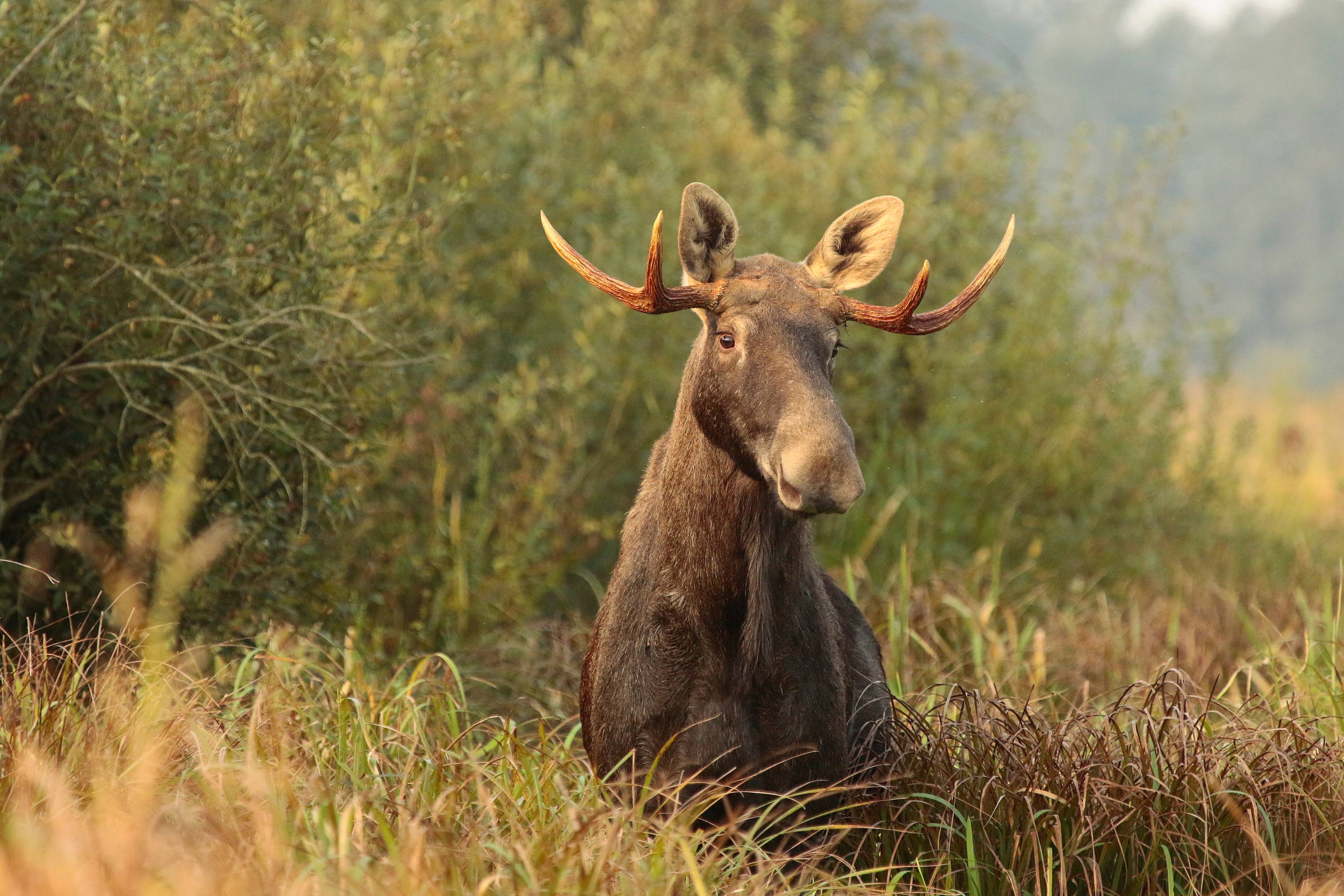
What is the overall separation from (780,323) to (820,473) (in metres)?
0.60

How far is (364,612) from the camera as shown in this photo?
637cm

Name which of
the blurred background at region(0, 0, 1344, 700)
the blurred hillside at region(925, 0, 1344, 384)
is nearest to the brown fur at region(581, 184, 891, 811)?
the blurred background at region(0, 0, 1344, 700)

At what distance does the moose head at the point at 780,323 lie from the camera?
352 centimetres

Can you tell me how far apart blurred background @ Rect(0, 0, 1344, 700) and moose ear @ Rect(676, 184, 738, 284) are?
1343 mm

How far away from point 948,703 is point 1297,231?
56.1 m

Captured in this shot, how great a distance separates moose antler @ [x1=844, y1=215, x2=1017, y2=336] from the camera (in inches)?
156

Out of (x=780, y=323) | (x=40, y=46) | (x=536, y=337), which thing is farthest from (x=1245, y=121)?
(x=40, y=46)

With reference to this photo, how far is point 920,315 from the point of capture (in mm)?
4074

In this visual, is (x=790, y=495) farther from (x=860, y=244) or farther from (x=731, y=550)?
(x=860, y=244)

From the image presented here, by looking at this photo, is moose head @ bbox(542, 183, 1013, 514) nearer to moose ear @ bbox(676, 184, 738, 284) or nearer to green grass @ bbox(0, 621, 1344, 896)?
moose ear @ bbox(676, 184, 738, 284)

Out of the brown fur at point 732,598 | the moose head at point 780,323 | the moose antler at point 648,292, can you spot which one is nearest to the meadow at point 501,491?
the brown fur at point 732,598

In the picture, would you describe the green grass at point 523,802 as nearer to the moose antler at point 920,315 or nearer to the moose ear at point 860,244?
the moose antler at point 920,315

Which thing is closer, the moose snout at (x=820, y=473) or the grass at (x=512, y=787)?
the grass at (x=512, y=787)

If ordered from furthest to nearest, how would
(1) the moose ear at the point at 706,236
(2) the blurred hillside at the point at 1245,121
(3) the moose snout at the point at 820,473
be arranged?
(2) the blurred hillside at the point at 1245,121 < (1) the moose ear at the point at 706,236 < (3) the moose snout at the point at 820,473
